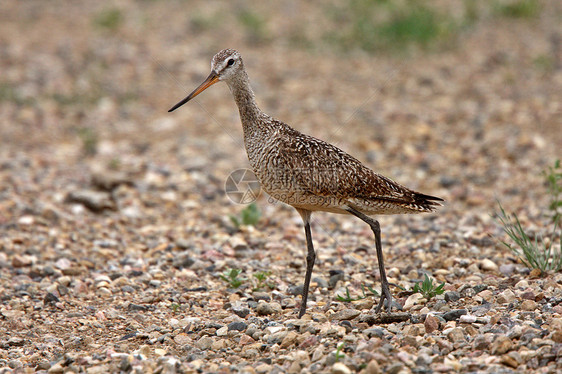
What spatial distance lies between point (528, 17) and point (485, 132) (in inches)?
212

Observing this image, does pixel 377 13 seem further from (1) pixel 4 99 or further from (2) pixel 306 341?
(2) pixel 306 341

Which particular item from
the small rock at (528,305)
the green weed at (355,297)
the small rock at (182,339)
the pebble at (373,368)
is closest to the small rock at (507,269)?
the small rock at (528,305)

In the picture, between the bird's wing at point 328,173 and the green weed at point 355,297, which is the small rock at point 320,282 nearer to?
the green weed at point 355,297

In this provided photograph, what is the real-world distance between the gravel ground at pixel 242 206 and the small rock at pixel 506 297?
1cm

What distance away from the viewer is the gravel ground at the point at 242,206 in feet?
17.5

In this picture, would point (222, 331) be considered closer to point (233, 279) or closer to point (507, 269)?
point (233, 279)

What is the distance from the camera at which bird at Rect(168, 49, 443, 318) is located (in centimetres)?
577

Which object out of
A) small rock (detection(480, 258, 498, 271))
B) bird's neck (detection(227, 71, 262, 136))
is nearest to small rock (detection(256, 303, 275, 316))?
bird's neck (detection(227, 71, 262, 136))

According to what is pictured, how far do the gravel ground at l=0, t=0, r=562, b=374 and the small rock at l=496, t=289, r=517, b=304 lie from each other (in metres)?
0.01

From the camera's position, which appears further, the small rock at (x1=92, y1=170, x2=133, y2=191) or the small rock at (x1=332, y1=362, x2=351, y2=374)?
the small rock at (x1=92, y1=170, x2=133, y2=191)

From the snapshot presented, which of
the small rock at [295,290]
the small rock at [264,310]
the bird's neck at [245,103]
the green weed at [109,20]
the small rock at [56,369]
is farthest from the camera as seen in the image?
the green weed at [109,20]

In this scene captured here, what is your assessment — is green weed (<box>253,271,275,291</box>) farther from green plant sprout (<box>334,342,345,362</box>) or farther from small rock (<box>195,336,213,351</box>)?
green plant sprout (<box>334,342,345,362</box>)

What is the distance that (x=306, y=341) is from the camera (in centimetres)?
525

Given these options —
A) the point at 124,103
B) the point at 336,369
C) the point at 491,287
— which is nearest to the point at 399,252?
the point at 491,287
